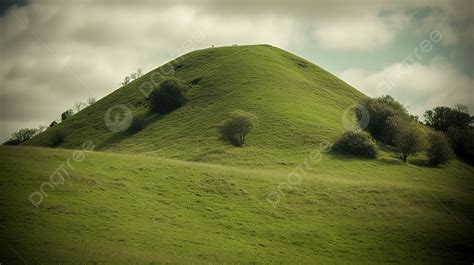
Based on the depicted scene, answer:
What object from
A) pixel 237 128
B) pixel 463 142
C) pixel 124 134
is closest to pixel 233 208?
pixel 237 128

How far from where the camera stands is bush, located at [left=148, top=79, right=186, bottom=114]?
90.0m

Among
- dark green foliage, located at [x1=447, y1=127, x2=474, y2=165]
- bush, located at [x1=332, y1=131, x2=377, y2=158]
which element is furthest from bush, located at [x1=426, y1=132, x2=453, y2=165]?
dark green foliage, located at [x1=447, y1=127, x2=474, y2=165]

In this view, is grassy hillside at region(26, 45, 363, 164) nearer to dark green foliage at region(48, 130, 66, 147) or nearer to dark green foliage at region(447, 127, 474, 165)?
dark green foliage at region(48, 130, 66, 147)

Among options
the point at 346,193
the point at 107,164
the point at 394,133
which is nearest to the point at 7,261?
the point at 107,164

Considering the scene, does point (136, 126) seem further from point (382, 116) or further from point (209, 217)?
point (209, 217)

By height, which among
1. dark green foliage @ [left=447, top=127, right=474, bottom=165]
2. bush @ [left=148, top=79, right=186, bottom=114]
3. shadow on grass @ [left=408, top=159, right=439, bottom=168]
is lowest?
shadow on grass @ [left=408, top=159, right=439, bottom=168]

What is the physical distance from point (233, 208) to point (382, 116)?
5333 centimetres

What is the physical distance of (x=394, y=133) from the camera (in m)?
74.9

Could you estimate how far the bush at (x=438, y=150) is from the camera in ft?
228

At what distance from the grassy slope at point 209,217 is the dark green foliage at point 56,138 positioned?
44934 millimetres

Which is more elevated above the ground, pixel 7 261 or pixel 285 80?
pixel 285 80

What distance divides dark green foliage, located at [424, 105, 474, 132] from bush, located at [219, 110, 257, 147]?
55369 millimetres

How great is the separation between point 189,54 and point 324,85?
4381cm

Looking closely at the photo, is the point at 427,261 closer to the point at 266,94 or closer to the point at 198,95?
the point at 266,94
